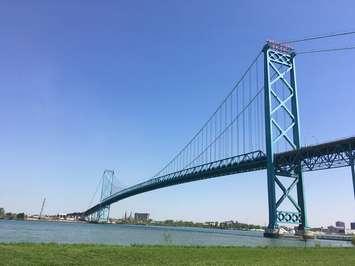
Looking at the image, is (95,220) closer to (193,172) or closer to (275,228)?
(193,172)

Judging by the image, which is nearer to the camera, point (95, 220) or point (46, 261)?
point (46, 261)

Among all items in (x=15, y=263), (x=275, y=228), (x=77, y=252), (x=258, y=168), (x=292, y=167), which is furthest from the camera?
(x=258, y=168)

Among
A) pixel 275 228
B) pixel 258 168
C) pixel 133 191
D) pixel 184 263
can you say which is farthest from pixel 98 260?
pixel 133 191

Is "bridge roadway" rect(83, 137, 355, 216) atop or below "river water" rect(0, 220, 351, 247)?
atop

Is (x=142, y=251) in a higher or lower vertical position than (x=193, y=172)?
lower

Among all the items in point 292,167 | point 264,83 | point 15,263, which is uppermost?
point 264,83

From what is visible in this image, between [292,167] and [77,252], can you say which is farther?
[292,167]

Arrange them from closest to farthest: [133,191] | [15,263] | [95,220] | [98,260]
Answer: [15,263] < [98,260] < [133,191] < [95,220]

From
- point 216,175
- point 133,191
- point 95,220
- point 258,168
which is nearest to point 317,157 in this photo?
point 258,168

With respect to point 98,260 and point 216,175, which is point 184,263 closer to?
point 98,260

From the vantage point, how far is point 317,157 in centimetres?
6419

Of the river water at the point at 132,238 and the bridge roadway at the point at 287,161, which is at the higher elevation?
the bridge roadway at the point at 287,161

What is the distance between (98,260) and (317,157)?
51407mm

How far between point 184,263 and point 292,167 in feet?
165
